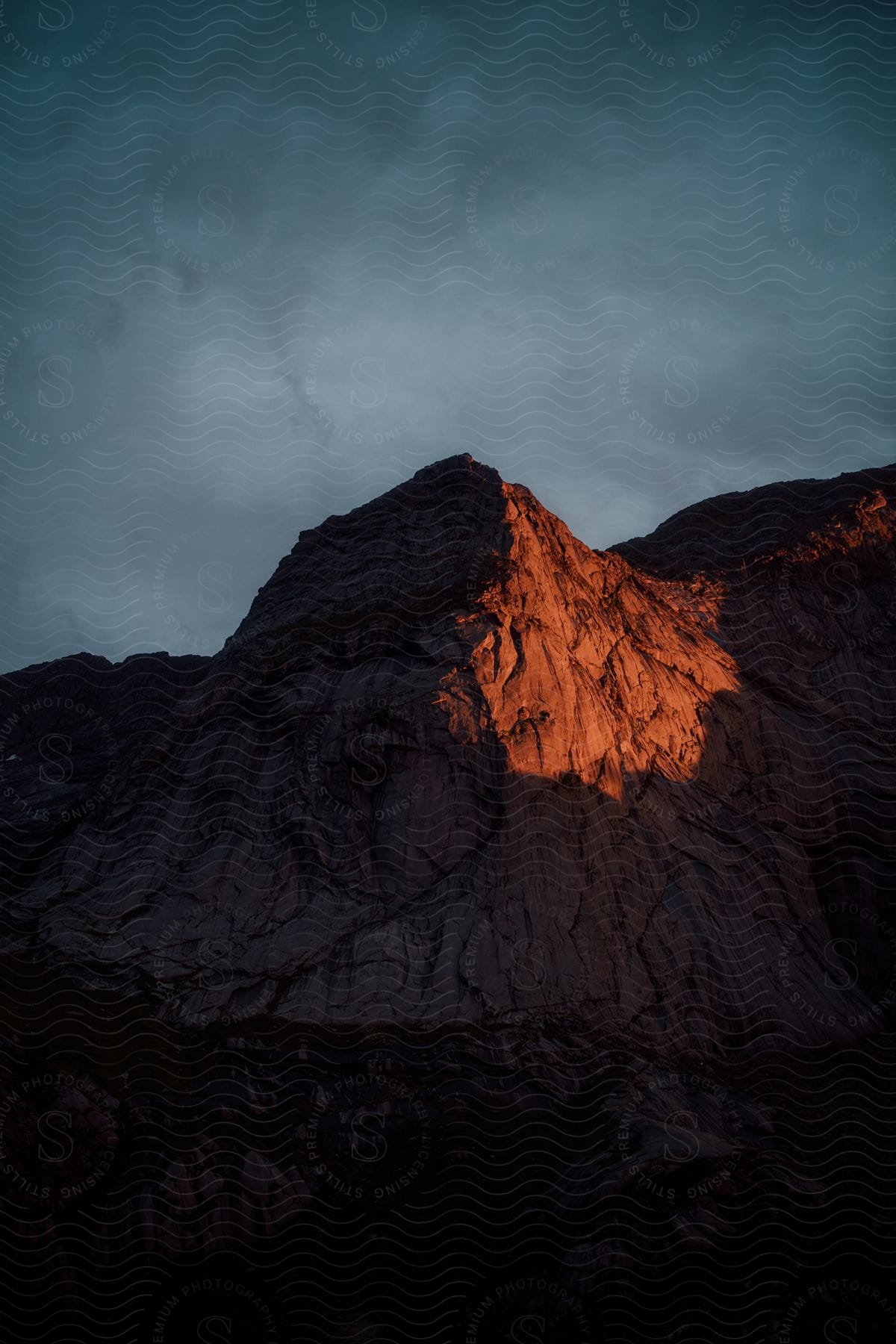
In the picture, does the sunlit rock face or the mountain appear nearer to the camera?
the mountain

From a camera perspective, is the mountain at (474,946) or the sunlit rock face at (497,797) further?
the sunlit rock face at (497,797)

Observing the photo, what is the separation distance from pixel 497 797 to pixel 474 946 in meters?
7.23

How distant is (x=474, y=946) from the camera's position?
4103cm

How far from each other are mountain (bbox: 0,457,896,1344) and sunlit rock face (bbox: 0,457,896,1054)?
8.0 inches

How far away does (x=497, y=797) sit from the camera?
45.2 m

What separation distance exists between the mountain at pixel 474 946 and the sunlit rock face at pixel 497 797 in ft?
0.67

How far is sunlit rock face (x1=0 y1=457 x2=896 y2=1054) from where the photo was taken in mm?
42312

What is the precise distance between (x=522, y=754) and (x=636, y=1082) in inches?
598

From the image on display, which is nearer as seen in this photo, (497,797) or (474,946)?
(474,946)

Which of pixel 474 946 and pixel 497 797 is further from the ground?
pixel 497 797

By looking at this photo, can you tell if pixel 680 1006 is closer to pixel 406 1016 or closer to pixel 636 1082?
pixel 636 1082

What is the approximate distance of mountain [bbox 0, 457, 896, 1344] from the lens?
3084cm

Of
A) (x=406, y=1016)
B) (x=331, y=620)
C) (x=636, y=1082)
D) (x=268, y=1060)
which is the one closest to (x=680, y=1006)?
(x=636, y=1082)

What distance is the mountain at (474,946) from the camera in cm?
3084
